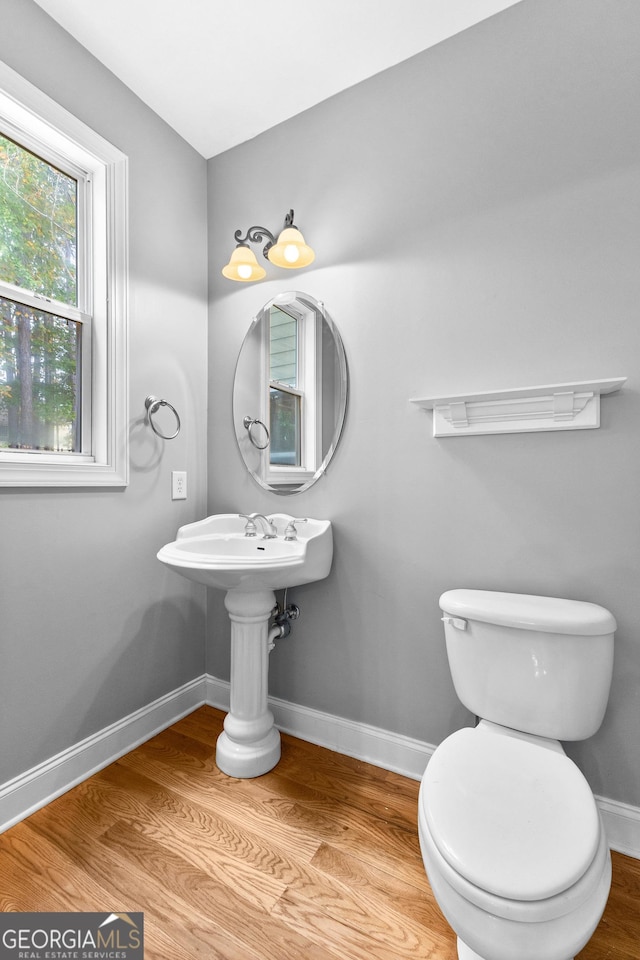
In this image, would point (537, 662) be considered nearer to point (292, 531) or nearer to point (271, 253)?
point (292, 531)

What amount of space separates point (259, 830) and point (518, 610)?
1025mm

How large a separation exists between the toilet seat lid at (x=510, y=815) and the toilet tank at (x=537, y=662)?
102 mm

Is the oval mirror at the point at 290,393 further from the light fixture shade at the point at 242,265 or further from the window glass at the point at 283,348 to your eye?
the light fixture shade at the point at 242,265

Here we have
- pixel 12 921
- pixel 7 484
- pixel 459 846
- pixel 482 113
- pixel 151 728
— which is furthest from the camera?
pixel 151 728

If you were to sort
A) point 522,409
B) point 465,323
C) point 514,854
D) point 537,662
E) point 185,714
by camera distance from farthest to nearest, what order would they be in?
point 185,714 < point 465,323 < point 522,409 < point 537,662 < point 514,854

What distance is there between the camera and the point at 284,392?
189cm

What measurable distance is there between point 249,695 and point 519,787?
987mm

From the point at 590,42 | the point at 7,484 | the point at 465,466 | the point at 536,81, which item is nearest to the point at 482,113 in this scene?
the point at 536,81

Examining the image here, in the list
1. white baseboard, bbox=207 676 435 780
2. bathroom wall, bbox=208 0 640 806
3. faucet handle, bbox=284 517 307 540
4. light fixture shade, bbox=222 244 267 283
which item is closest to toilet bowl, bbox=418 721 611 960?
bathroom wall, bbox=208 0 640 806

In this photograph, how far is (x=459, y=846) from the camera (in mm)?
832

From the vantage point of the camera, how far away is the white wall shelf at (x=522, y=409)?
130 cm

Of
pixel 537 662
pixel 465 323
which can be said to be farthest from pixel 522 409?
pixel 537 662

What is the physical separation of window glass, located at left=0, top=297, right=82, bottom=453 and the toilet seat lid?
155cm

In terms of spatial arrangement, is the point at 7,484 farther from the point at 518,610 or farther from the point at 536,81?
the point at 536,81
